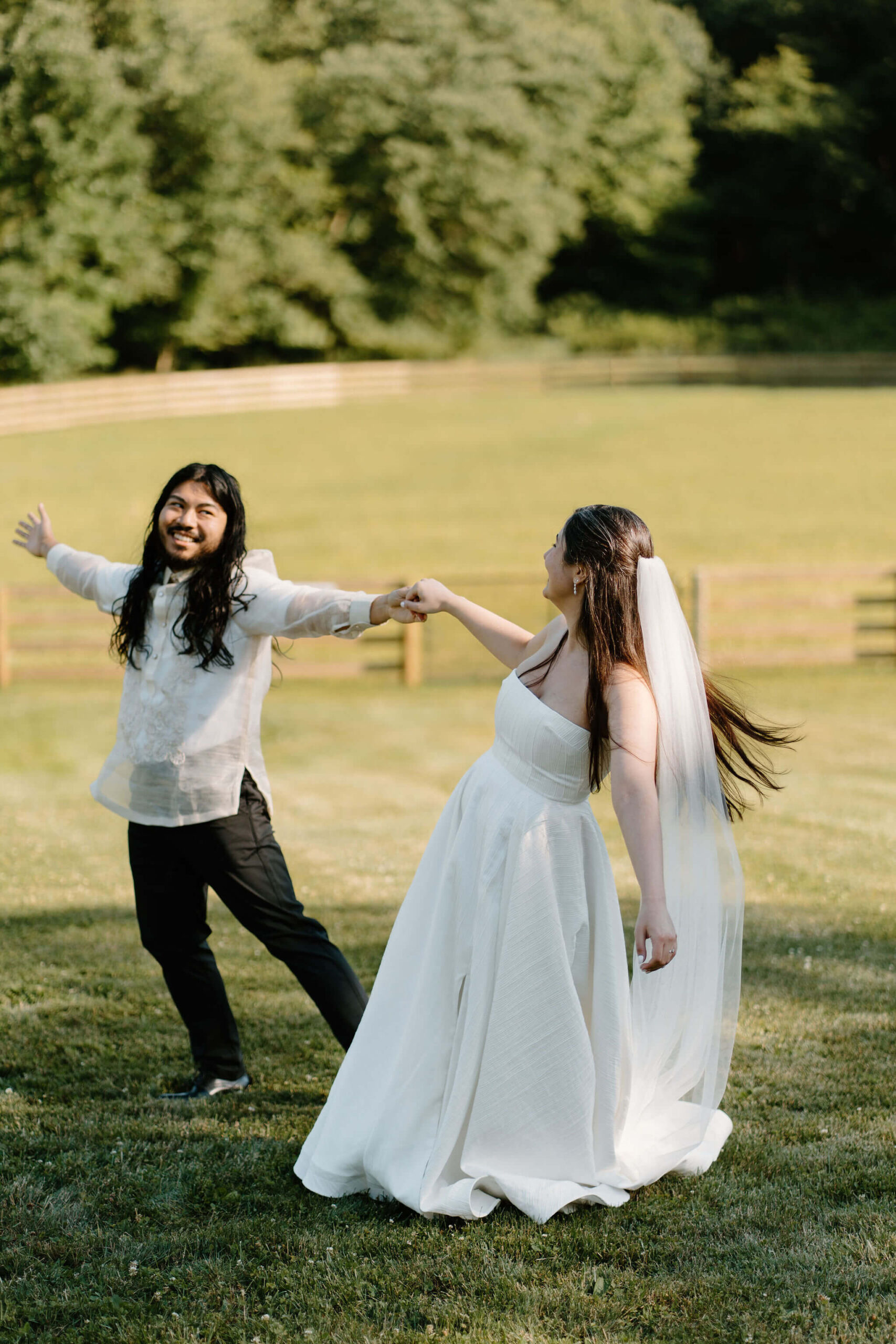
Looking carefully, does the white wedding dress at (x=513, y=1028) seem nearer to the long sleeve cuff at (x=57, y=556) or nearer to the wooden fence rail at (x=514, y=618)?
the long sleeve cuff at (x=57, y=556)

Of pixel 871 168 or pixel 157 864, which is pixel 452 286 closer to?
pixel 871 168

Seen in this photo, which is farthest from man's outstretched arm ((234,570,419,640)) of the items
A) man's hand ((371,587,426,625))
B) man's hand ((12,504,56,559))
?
man's hand ((12,504,56,559))

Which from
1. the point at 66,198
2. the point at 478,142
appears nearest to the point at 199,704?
the point at 66,198

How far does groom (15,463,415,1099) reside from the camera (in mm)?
4035

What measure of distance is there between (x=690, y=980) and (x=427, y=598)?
1376mm

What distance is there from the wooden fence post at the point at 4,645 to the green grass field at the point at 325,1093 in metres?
1.04

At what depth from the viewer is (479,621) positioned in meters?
3.92

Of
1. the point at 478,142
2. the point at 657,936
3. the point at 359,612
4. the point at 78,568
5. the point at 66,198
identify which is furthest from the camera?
the point at 478,142

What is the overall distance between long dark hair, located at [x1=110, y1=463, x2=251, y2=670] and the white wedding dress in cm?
95

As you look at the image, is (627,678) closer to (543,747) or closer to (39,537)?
(543,747)

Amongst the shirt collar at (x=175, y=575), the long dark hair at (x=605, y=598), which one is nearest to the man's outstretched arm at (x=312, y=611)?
the shirt collar at (x=175, y=575)

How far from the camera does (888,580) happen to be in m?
17.6

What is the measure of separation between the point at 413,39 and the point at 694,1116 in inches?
1782

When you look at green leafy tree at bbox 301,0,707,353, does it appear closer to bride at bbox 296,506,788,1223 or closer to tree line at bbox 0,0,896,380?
tree line at bbox 0,0,896,380
